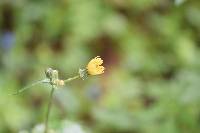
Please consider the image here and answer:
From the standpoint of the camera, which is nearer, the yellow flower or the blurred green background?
the yellow flower

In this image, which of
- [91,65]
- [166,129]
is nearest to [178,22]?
[166,129]

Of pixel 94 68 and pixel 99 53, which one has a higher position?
pixel 99 53

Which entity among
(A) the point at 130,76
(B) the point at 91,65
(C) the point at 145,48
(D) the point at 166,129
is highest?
(C) the point at 145,48

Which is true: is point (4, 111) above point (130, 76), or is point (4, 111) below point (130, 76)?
below

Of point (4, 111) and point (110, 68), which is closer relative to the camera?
point (4, 111)

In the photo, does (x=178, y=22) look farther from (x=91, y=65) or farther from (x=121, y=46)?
(x=91, y=65)

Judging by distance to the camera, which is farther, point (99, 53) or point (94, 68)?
point (99, 53)

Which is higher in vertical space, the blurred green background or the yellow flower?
the blurred green background

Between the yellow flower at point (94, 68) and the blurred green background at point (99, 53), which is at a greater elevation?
the blurred green background at point (99, 53)
